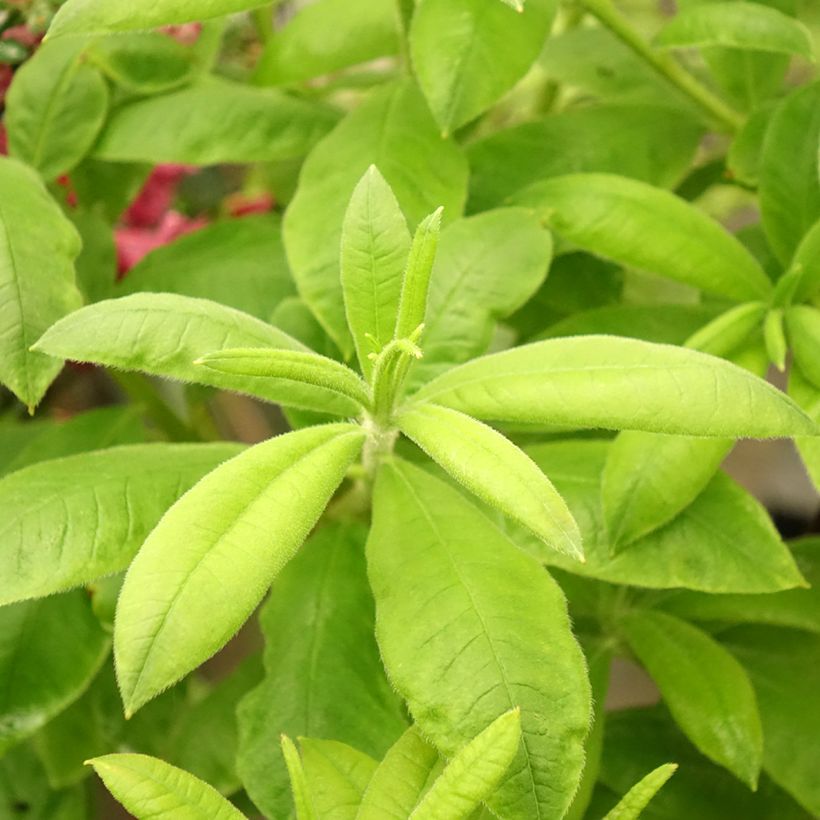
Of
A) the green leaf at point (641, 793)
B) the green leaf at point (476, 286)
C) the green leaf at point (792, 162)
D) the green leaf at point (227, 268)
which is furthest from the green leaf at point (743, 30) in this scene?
the green leaf at point (641, 793)

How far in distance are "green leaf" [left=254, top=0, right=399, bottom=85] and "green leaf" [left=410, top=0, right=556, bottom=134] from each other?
135 mm

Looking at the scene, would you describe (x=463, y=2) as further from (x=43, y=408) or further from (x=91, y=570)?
(x=43, y=408)

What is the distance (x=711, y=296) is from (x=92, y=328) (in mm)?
413

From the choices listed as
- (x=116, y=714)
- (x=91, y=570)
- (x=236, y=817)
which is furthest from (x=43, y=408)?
(x=236, y=817)

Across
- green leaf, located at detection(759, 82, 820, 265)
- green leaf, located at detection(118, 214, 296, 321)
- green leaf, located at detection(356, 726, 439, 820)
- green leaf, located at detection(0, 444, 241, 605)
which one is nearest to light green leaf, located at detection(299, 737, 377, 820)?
green leaf, located at detection(356, 726, 439, 820)

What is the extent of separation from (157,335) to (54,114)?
12.0 inches

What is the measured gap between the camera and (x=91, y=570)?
449 millimetres

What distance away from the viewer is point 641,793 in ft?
1.25

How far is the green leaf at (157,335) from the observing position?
16.4 inches

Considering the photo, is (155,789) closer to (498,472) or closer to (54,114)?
(498,472)

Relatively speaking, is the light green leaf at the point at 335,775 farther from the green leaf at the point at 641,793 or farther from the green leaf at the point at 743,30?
the green leaf at the point at 743,30


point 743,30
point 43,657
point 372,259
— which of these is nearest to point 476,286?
point 372,259

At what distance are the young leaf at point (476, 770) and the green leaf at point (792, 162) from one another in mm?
387

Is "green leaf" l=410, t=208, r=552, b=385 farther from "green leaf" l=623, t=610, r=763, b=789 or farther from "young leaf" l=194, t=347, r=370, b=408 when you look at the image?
"green leaf" l=623, t=610, r=763, b=789
